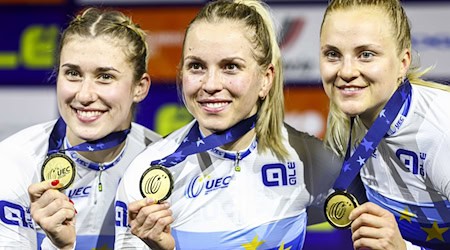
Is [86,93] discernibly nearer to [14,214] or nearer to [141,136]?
[141,136]

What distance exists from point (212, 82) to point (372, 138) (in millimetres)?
585

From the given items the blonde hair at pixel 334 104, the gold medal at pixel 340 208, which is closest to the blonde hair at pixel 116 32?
the blonde hair at pixel 334 104

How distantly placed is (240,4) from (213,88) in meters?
0.39

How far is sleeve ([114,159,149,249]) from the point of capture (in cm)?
332

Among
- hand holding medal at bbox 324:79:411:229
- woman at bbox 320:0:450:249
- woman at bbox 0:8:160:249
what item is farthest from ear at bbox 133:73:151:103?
hand holding medal at bbox 324:79:411:229

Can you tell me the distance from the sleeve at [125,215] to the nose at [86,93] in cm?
30

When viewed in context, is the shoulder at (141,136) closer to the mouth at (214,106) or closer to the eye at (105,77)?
the eye at (105,77)

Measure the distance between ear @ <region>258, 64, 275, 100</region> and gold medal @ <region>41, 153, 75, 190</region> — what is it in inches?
28.7

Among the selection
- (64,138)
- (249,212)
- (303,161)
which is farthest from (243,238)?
(64,138)

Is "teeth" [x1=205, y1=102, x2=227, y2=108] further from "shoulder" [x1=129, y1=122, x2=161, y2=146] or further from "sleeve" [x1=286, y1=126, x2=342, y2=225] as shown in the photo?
"shoulder" [x1=129, y1=122, x2=161, y2=146]

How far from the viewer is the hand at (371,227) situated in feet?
9.30

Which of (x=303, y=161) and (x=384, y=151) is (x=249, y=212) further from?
(x=384, y=151)

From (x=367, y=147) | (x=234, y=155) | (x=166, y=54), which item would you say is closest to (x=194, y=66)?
(x=234, y=155)

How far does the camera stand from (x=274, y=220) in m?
3.40
